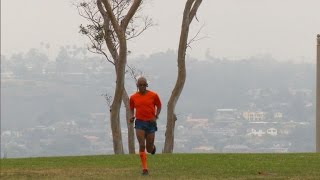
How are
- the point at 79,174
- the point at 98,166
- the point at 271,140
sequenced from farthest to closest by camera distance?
the point at 271,140 → the point at 98,166 → the point at 79,174

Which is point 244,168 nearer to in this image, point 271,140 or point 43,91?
point 271,140

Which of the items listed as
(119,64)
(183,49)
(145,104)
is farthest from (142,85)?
(183,49)

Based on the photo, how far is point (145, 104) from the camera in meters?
20.6

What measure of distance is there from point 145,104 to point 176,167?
109 inches

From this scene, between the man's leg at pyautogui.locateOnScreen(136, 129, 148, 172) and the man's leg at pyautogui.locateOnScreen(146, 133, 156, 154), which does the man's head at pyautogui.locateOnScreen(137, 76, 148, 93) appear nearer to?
the man's leg at pyautogui.locateOnScreen(136, 129, 148, 172)

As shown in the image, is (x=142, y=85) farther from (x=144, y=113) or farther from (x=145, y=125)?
(x=145, y=125)

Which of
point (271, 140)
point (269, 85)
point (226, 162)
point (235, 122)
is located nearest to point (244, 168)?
point (226, 162)

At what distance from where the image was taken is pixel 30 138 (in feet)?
401

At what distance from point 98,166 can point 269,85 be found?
133050mm

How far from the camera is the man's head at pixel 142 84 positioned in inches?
794

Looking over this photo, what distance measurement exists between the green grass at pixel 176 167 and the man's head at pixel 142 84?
1.74 m

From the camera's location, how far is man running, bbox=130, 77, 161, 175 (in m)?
20.6

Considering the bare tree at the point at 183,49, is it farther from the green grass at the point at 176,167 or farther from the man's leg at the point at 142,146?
the man's leg at the point at 142,146

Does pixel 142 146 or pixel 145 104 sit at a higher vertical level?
pixel 145 104
